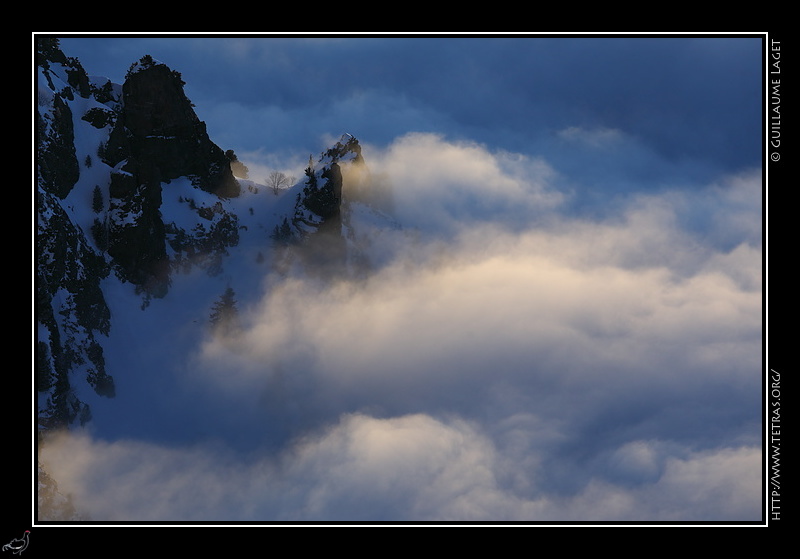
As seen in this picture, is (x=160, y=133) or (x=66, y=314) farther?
(x=160, y=133)

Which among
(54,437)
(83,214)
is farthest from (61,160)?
(54,437)

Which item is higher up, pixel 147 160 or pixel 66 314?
pixel 147 160

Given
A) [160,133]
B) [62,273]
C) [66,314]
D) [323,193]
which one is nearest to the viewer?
[62,273]

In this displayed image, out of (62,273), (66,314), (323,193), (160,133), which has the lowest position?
(66,314)

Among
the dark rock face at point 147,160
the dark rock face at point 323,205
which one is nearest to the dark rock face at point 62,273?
the dark rock face at point 147,160

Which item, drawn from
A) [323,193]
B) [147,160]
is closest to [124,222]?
[147,160]

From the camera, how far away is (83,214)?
393ft

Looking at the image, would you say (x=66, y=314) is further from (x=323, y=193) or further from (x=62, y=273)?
(x=323, y=193)

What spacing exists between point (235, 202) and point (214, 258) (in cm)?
1289

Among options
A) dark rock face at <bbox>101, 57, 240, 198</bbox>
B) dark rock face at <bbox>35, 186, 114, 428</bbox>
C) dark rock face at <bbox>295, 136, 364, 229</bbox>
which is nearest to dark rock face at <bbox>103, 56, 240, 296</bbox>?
dark rock face at <bbox>101, 57, 240, 198</bbox>

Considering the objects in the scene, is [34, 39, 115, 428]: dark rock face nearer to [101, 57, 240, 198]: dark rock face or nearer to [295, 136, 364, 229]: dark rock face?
[101, 57, 240, 198]: dark rock face

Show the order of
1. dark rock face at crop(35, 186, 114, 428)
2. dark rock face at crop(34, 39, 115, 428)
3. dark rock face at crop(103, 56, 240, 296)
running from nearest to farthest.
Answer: dark rock face at crop(35, 186, 114, 428), dark rock face at crop(34, 39, 115, 428), dark rock face at crop(103, 56, 240, 296)

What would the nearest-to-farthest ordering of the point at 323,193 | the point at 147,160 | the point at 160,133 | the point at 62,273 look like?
the point at 62,273, the point at 147,160, the point at 160,133, the point at 323,193

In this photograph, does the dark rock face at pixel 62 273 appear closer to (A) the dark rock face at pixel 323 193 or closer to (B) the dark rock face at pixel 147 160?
(B) the dark rock face at pixel 147 160
